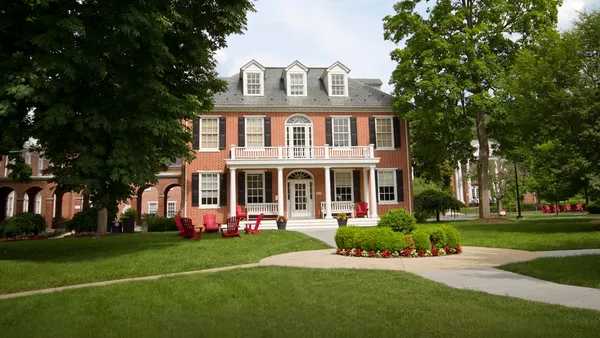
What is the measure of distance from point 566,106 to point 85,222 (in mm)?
24223

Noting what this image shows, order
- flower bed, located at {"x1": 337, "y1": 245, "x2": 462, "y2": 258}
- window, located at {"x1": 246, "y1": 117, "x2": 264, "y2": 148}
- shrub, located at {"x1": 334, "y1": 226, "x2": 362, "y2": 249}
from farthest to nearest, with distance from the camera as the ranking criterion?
window, located at {"x1": 246, "y1": 117, "x2": 264, "y2": 148} → shrub, located at {"x1": 334, "y1": 226, "x2": 362, "y2": 249} → flower bed, located at {"x1": 337, "y1": 245, "x2": 462, "y2": 258}

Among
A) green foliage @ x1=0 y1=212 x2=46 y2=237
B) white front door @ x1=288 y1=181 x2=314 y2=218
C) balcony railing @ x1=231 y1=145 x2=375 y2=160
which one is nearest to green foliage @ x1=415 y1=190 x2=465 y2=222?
balcony railing @ x1=231 y1=145 x2=375 y2=160

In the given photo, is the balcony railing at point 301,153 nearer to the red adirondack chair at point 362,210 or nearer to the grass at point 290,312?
the red adirondack chair at point 362,210

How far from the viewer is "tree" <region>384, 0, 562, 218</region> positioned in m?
22.4

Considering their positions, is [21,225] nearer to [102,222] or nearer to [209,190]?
[102,222]

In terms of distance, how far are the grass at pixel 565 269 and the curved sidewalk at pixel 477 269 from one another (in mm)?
303

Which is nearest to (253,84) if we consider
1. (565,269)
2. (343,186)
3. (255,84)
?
(255,84)

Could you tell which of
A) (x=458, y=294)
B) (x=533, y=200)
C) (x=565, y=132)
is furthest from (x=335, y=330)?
(x=533, y=200)

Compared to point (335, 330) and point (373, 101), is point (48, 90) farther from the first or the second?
point (373, 101)

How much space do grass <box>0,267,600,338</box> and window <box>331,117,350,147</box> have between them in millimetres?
19431

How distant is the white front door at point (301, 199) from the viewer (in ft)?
84.9

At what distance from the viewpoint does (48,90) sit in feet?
33.4

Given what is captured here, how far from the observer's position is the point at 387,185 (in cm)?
2662

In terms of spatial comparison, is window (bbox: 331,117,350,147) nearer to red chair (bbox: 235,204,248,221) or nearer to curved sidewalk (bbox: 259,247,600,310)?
red chair (bbox: 235,204,248,221)
